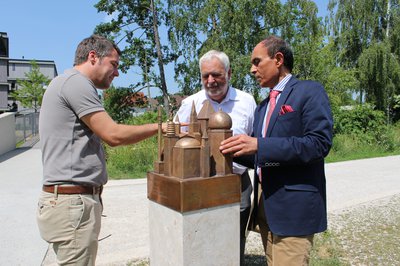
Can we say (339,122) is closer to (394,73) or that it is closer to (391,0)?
(394,73)

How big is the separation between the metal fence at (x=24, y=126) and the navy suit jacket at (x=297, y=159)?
48.2 ft

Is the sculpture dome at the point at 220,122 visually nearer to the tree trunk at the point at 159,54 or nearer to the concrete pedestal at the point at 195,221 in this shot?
the concrete pedestal at the point at 195,221

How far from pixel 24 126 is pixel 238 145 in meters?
15.9

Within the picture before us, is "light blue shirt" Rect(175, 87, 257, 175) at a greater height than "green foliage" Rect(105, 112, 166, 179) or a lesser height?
greater

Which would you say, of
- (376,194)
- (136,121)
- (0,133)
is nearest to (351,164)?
(376,194)

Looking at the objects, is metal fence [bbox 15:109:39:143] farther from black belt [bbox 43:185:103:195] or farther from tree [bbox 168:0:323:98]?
black belt [bbox 43:185:103:195]

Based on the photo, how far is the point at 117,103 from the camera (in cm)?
1994

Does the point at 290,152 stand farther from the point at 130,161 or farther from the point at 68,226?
the point at 130,161

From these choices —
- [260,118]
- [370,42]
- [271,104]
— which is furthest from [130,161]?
[370,42]

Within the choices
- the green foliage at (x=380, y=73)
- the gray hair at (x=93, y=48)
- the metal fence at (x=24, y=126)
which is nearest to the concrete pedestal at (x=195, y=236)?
the gray hair at (x=93, y=48)

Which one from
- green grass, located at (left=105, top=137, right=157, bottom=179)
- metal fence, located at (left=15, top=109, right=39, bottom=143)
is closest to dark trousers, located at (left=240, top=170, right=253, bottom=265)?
green grass, located at (left=105, top=137, right=157, bottom=179)

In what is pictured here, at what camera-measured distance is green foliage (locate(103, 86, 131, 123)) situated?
64.0ft

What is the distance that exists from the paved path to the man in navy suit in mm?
2396

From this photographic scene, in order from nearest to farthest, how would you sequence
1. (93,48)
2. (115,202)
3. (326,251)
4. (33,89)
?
(93,48), (326,251), (115,202), (33,89)
